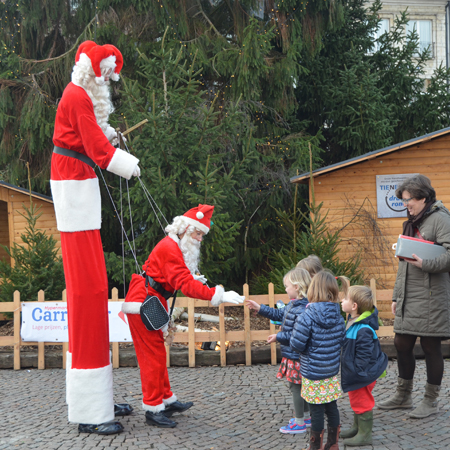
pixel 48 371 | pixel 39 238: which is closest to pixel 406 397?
pixel 48 371

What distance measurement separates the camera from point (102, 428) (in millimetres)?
4629

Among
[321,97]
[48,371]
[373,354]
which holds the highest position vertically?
[321,97]

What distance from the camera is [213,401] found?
5789mm

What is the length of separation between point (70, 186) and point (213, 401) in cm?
278

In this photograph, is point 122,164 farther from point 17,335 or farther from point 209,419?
point 17,335

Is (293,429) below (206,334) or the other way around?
below

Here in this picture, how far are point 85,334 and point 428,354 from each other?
3.05 metres

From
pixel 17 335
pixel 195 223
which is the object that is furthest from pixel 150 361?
pixel 17 335

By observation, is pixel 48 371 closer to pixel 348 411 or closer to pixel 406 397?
pixel 348 411

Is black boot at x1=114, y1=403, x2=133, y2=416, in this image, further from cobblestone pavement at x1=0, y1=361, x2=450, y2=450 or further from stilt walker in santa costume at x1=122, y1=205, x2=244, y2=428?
stilt walker in santa costume at x1=122, y1=205, x2=244, y2=428

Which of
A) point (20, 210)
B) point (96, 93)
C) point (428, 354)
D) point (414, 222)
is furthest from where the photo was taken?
point (20, 210)

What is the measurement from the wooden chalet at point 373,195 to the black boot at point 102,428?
262 inches

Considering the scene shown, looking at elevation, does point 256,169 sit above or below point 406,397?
above

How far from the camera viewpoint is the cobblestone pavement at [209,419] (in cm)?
443
